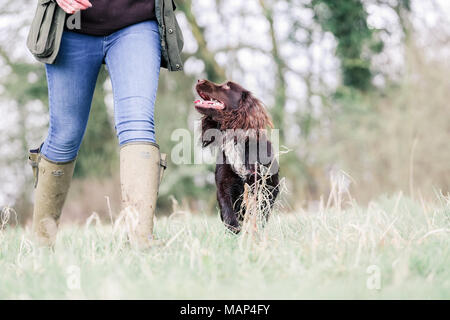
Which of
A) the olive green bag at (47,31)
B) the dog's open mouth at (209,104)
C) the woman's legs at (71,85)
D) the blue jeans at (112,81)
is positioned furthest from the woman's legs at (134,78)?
the dog's open mouth at (209,104)

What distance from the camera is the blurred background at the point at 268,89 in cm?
902

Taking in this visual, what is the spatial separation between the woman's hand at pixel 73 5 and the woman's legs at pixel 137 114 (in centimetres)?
21

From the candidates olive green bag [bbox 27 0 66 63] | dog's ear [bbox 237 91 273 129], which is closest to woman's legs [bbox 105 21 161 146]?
olive green bag [bbox 27 0 66 63]

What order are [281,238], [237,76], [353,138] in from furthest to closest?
[237,76] → [353,138] → [281,238]

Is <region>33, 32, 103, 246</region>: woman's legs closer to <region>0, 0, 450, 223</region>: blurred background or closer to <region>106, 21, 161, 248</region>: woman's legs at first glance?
<region>106, 21, 161, 248</region>: woman's legs

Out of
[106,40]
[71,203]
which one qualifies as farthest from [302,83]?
[106,40]

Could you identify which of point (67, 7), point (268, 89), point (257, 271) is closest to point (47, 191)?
point (67, 7)

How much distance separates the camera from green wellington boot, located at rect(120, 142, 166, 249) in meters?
2.27

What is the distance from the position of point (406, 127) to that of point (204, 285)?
703cm

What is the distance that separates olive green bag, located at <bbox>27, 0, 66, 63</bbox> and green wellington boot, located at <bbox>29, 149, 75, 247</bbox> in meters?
0.61
